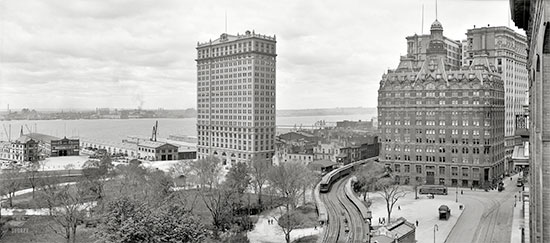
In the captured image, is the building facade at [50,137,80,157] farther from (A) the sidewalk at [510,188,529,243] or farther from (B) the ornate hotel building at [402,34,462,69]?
(A) the sidewalk at [510,188,529,243]

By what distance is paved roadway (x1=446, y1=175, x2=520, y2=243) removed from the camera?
5997 centimetres

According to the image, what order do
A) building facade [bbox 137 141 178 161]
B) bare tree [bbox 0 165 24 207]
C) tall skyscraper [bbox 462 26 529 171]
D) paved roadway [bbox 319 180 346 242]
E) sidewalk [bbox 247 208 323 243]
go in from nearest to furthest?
paved roadway [bbox 319 180 346 242] < sidewalk [bbox 247 208 323 243] < bare tree [bbox 0 165 24 207] < tall skyscraper [bbox 462 26 529 171] < building facade [bbox 137 141 178 161]

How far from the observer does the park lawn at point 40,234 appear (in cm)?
5788

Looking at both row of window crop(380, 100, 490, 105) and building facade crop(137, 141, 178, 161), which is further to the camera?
building facade crop(137, 141, 178, 161)

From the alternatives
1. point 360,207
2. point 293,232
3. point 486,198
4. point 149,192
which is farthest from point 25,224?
A: point 486,198

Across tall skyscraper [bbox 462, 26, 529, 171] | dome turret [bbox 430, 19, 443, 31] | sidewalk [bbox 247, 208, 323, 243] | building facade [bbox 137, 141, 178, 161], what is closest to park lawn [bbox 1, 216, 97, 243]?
sidewalk [bbox 247, 208, 323, 243]

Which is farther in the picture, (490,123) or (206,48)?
(206,48)

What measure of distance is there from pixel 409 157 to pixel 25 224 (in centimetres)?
6948

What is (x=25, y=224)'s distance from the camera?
206 ft

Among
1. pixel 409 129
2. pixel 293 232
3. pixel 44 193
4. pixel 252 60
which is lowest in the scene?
pixel 293 232

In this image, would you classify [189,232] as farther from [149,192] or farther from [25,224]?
[25,224]

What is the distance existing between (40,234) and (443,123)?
235 ft

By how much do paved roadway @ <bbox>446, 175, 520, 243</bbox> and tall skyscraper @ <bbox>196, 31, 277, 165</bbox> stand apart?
169 ft

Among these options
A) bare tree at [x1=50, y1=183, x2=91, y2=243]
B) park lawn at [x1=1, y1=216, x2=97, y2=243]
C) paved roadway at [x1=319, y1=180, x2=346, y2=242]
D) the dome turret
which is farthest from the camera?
the dome turret
